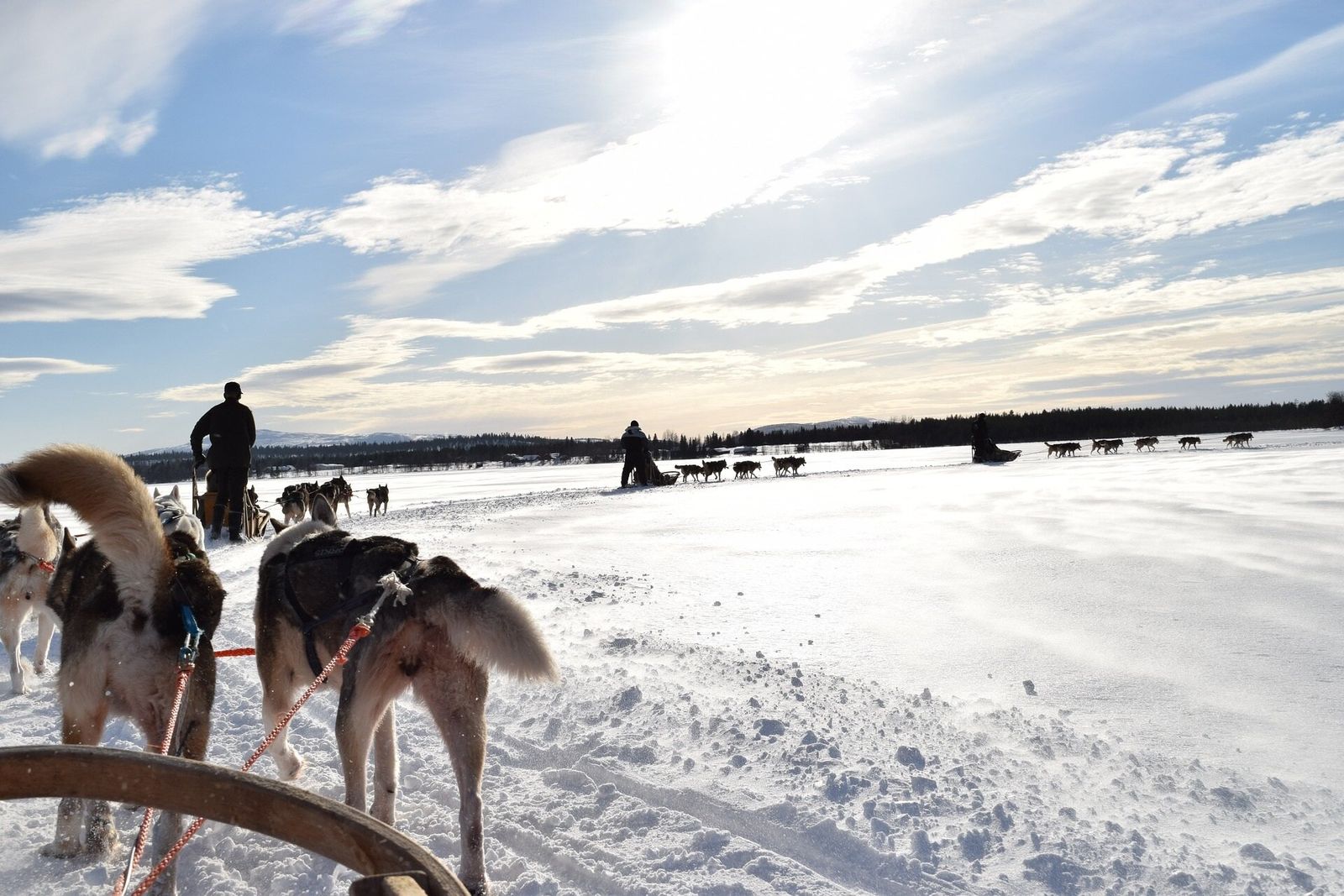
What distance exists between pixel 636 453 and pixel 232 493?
14788 millimetres

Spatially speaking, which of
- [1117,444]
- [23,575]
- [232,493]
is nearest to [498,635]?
[23,575]

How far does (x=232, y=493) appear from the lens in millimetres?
12664

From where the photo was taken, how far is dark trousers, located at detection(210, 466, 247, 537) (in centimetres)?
1239

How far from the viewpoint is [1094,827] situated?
2.94m

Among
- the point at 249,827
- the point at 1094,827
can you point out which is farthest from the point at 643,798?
the point at 249,827

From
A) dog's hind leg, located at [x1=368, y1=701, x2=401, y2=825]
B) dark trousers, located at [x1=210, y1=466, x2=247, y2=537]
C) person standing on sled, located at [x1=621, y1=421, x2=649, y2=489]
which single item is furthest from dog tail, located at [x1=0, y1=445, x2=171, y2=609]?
person standing on sled, located at [x1=621, y1=421, x2=649, y2=489]

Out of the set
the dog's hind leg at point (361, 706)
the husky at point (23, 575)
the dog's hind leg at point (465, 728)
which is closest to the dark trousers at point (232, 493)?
the husky at point (23, 575)

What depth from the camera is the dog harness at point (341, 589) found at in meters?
2.91

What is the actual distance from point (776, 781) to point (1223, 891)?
1.63 m

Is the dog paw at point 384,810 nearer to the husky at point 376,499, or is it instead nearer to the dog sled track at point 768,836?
the dog sled track at point 768,836

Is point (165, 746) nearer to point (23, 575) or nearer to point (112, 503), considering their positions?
point (112, 503)

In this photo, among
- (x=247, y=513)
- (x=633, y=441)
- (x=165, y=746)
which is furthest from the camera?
(x=633, y=441)

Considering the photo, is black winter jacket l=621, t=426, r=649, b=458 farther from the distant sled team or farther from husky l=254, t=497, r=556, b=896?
the distant sled team

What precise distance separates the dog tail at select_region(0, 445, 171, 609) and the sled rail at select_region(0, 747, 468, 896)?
1531 millimetres
